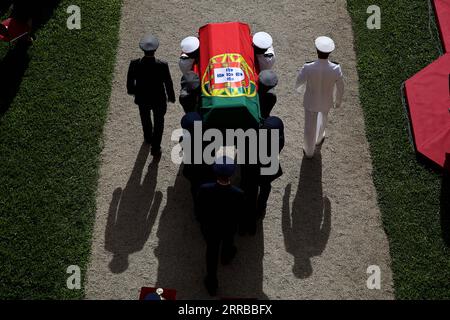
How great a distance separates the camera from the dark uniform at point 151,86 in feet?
26.5

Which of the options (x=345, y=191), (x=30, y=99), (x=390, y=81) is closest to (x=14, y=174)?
(x=30, y=99)

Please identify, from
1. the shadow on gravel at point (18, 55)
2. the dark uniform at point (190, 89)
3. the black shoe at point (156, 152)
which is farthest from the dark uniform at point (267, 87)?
the shadow on gravel at point (18, 55)

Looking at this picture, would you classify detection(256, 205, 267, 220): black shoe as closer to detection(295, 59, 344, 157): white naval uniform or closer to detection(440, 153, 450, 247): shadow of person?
detection(295, 59, 344, 157): white naval uniform

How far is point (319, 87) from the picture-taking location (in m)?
8.20

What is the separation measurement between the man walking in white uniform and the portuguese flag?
69 centimetres

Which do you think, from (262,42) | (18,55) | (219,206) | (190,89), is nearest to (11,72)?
(18,55)

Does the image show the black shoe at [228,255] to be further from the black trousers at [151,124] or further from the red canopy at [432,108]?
the red canopy at [432,108]

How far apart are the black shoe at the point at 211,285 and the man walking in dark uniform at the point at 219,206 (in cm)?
23

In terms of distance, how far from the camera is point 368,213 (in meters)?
8.44

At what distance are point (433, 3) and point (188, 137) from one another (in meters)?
5.56

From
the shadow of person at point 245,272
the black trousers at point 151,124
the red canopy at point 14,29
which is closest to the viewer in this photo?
the shadow of person at point 245,272

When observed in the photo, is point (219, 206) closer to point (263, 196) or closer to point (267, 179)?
point (267, 179)

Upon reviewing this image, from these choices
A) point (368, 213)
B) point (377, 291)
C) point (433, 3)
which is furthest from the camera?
point (433, 3)
